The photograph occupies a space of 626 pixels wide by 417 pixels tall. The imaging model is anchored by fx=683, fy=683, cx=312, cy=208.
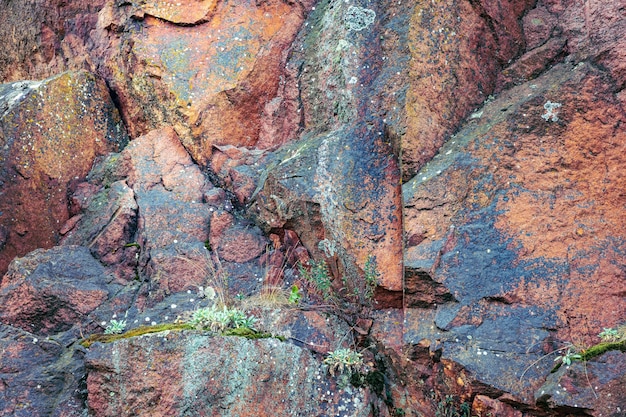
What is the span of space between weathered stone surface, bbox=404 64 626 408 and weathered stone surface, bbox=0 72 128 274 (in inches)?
129

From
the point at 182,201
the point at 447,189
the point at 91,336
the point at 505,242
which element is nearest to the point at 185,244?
the point at 182,201

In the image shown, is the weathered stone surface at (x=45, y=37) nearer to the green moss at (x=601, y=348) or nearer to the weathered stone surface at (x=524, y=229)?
the weathered stone surface at (x=524, y=229)

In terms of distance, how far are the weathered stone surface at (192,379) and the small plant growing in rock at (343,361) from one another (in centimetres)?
28

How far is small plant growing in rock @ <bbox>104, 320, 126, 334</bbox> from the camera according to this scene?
5.12m

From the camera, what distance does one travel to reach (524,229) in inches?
198

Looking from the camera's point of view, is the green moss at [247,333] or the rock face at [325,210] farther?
the green moss at [247,333]

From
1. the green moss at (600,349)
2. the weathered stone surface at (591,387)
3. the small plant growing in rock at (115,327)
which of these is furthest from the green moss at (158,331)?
the green moss at (600,349)

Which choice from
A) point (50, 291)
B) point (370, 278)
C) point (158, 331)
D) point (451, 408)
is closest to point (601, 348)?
point (451, 408)

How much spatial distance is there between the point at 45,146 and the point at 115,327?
86.4 inches

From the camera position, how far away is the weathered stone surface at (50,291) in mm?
5316

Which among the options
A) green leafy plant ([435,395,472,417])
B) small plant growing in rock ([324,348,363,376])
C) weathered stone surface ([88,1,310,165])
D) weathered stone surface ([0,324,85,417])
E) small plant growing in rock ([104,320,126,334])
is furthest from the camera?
weathered stone surface ([88,1,310,165])

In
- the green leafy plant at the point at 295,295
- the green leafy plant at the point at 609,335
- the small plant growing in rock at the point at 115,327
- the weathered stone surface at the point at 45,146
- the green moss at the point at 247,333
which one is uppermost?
the weathered stone surface at the point at 45,146

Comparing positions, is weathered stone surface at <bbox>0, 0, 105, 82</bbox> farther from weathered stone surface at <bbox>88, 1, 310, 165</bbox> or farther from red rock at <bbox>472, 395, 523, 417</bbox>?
red rock at <bbox>472, 395, 523, 417</bbox>

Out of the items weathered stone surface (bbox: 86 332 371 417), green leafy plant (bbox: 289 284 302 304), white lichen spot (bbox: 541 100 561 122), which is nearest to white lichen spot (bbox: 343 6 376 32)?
white lichen spot (bbox: 541 100 561 122)
